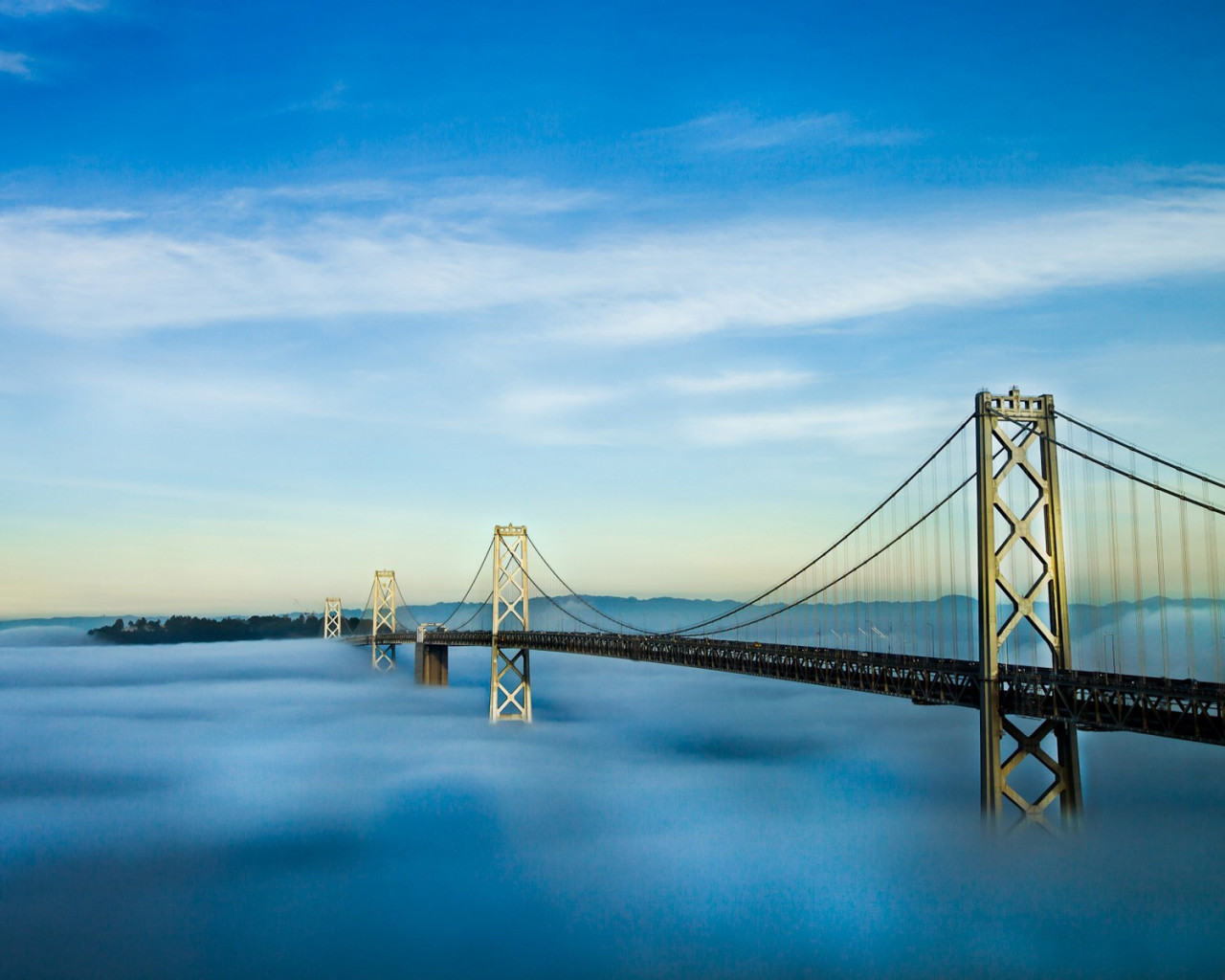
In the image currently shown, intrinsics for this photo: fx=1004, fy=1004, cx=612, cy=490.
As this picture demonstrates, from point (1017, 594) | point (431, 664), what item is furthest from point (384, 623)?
point (1017, 594)

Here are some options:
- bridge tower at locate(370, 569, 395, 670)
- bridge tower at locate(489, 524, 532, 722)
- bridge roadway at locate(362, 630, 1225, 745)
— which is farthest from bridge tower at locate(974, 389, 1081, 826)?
bridge tower at locate(370, 569, 395, 670)

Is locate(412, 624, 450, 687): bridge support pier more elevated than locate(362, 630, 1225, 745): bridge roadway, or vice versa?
locate(362, 630, 1225, 745): bridge roadway

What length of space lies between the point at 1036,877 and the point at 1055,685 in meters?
5.91

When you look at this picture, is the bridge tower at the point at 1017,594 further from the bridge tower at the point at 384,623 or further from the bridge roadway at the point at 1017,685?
the bridge tower at the point at 384,623

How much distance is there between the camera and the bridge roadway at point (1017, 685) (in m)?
22.5

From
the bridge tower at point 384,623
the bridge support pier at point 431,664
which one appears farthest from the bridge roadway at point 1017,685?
the bridge tower at point 384,623

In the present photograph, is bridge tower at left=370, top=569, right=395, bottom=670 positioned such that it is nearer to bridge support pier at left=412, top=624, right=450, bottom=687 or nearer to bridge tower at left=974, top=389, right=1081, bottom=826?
bridge support pier at left=412, top=624, right=450, bottom=687

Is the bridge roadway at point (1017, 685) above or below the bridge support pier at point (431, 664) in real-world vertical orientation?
above

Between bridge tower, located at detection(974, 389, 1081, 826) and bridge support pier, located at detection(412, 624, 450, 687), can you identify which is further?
bridge support pier, located at detection(412, 624, 450, 687)

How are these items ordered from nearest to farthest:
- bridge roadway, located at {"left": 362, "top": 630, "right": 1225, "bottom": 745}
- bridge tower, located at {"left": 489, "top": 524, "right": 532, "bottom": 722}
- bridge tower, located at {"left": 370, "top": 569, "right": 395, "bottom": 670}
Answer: bridge roadway, located at {"left": 362, "top": 630, "right": 1225, "bottom": 745} < bridge tower, located at {"left": 489, "top": 524, "right": 532, "bottom": 722} < bridge tower, located at {"left": 370, "top": 569, "right": 395, "bottom": 670}

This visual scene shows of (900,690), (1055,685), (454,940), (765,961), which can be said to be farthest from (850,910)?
(454,940)

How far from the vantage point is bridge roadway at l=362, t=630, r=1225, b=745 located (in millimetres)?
22531

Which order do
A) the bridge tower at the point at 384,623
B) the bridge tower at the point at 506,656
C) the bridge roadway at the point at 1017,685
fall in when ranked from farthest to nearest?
the bridge tower at the point at 384,623
the bridge tower at the point at 506,656
the bridge roadway at the point at 1017,685

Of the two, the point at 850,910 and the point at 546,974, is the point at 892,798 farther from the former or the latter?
the point at 546,974
